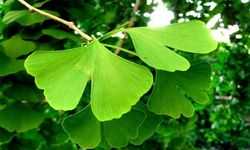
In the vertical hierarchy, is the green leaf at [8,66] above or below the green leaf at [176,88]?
below

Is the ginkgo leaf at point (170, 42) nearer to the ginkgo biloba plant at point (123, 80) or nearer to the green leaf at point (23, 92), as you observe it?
the ginkgo biloba plant at point (123, 80)

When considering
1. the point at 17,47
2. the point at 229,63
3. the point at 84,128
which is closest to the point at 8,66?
the point at 17,47

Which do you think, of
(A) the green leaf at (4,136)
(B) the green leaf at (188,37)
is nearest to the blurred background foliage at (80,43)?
(A) the green leaf at (4,136)

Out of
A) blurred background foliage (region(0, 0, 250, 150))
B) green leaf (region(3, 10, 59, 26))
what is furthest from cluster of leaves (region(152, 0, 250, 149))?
green leaf (region(3, 10, 59, 26))

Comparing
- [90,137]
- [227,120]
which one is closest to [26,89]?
[90,137]

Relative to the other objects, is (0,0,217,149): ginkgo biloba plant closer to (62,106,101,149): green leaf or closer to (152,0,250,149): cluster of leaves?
(62,106,101,149): green leaf

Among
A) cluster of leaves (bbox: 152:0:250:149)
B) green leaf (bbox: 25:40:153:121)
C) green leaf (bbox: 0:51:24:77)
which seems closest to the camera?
green leaf (bbox: 25:40:153:121)
